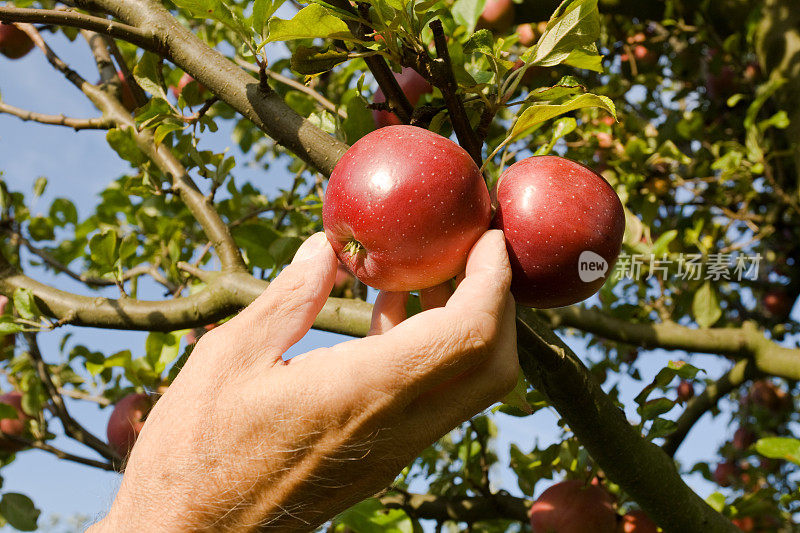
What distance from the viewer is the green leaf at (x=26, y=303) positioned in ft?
4.58

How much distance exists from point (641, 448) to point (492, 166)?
0.66 metres

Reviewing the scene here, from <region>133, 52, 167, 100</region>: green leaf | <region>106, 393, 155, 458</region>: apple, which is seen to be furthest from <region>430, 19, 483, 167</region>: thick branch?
<region>106, 393, 155, 458</region>: apple

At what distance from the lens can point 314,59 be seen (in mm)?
946

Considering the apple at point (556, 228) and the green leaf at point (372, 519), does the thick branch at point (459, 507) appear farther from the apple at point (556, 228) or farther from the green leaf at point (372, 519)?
the apple at point (556, 228)

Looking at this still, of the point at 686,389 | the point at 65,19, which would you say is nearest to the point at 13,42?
the point at 65,19

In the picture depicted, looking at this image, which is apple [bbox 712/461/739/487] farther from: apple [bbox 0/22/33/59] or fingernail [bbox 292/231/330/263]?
apple [bbox 0/22/33/59]

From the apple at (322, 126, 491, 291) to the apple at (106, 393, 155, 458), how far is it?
54.9 inches

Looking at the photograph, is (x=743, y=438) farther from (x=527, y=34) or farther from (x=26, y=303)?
(x=26, y=303)

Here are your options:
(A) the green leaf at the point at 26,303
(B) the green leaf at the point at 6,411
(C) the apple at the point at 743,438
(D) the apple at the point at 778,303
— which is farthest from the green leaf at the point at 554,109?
(C) the apple at the point at 743,438

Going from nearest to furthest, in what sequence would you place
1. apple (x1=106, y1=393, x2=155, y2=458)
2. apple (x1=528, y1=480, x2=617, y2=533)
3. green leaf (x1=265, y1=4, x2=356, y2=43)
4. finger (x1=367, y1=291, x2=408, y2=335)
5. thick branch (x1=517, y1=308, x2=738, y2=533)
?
green leaf (x1=265, y1=4, x2=356, y2=43) < finger (x1=367, y1=291, x2=408, y2=335) < thick branch (x1=517, y1=308, x2=738, y2=533) < apple (x1=528, y1=480, x2=617, y2=533) < apple (x1=106, y1=393, x2=155, y2=458)

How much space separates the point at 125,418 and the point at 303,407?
4.97 ft

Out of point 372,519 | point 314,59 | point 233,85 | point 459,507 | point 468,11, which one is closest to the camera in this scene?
point 314,59

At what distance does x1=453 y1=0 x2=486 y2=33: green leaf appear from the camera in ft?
4.41

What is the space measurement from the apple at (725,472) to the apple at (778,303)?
95 centimetres
